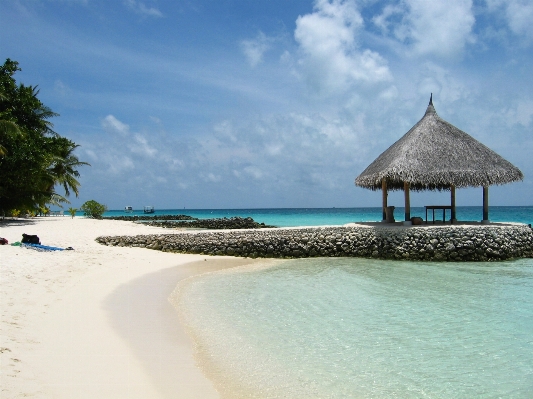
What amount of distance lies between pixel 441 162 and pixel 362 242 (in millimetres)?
3659

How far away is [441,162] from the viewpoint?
13.8m

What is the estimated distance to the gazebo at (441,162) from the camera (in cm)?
1343

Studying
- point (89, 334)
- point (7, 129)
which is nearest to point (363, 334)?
point (89, 334)

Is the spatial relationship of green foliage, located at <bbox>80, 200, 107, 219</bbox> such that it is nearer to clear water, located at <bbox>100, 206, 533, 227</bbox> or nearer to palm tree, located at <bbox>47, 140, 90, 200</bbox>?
palm tree, located at <bbox>47, 140, 90, 200</bbox>

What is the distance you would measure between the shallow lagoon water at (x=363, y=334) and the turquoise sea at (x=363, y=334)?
0.04 ft

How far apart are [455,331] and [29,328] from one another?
209 inches

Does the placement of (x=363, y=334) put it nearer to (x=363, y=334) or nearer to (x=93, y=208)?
(x=363, y=334)

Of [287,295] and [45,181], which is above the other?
[45,181]

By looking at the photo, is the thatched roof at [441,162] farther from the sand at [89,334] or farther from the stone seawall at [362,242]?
the sand at [89,334]

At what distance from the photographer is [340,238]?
13.9 m

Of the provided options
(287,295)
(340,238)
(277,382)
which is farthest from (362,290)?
(340,238)

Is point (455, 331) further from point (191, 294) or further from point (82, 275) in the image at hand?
point (82, 275)

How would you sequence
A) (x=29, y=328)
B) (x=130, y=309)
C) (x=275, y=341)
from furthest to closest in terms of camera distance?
(x=130, y=309) → (x=275, y=341) → (x=29, y=328)

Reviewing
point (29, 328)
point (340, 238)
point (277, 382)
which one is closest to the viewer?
point (277, 382)
